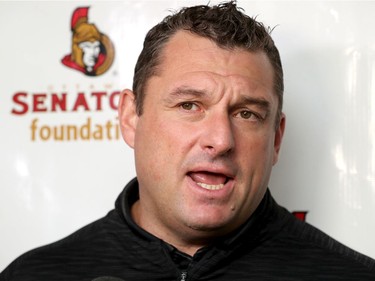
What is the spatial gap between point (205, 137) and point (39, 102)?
0.67 m

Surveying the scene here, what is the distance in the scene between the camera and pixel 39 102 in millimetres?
1692

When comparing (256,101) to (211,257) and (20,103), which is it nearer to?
(211,257)

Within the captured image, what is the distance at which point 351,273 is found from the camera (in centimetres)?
127

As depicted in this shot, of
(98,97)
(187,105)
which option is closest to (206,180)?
(187,105)

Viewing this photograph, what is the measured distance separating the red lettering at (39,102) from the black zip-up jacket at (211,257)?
0.43 metres

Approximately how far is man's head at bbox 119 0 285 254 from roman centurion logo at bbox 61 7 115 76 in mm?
344

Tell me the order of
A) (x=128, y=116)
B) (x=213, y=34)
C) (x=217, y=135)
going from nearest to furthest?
(x=217, y=135), (x=213, y=34), (x=128, y=116)

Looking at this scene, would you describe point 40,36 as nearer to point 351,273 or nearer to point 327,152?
point 327,152

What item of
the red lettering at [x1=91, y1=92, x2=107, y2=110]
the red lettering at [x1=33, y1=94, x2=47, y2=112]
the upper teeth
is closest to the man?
the upper teeth

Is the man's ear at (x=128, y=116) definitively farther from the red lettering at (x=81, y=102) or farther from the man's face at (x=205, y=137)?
the red lettering at (x=81, y=102)

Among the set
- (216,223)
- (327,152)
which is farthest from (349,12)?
(216,223)

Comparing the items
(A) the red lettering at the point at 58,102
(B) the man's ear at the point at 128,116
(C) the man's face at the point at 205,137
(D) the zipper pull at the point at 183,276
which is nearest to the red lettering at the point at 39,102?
(A) the red lettering at the point at 58,102

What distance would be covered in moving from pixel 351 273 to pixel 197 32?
58 centimetres

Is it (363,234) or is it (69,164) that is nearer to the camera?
(363,234)
